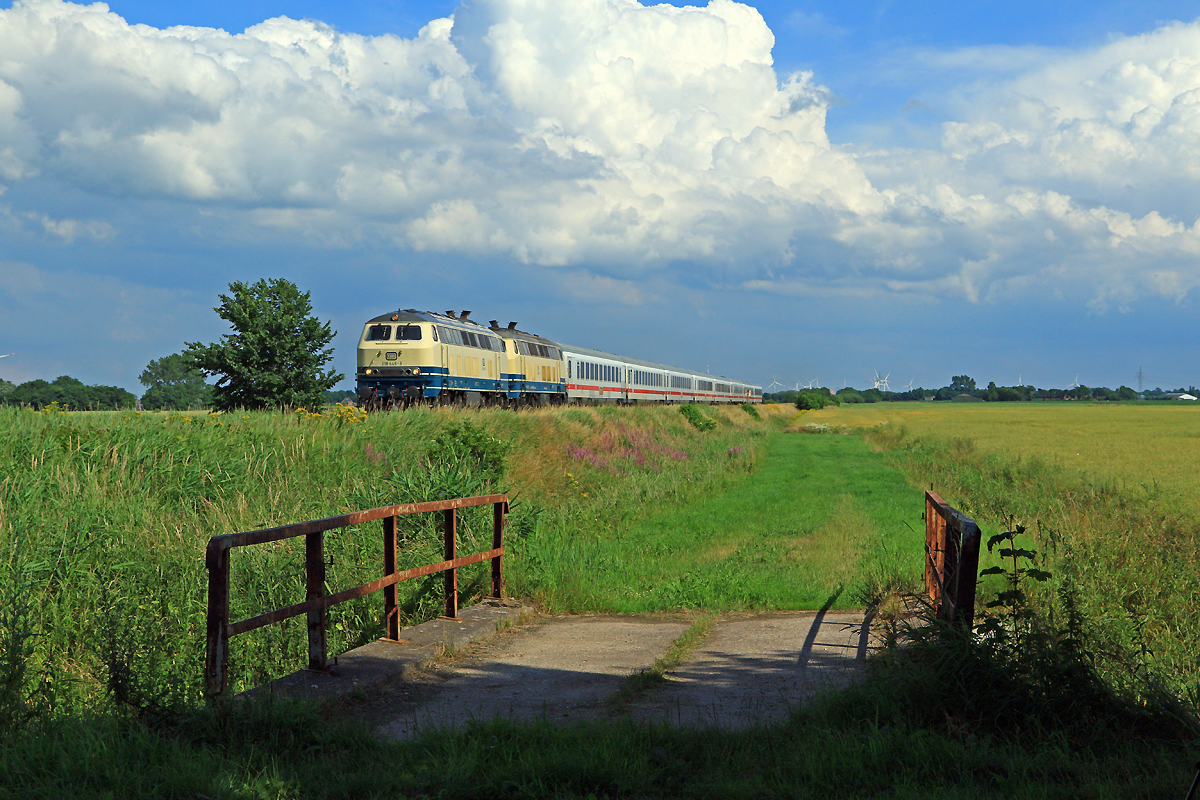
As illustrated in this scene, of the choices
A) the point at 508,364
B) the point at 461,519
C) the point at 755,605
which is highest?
the point at 508,364

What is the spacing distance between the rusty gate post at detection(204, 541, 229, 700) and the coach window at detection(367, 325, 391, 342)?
2232cm

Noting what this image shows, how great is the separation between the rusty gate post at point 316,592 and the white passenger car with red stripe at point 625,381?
35.4 m

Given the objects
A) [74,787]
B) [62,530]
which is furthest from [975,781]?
[62,530]

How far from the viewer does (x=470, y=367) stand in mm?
29422

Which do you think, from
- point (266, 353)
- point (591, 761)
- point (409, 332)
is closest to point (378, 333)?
point (409, 332)

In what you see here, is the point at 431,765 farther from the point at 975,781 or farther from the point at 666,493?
the point at 666,493

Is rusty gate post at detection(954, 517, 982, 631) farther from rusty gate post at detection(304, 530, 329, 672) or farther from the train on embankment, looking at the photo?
the train on embankment

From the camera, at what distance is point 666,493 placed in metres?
20.7

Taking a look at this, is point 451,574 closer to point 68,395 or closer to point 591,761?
point 591,761

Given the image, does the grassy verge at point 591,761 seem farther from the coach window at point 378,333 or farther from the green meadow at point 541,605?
the coach window at point 378,333

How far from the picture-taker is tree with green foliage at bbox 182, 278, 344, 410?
38.0 metres

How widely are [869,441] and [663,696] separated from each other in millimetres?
46114

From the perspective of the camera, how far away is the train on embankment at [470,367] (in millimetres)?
25953

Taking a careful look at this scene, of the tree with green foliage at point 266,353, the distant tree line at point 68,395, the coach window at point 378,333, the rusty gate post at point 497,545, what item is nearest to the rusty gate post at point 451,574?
the rusty gate post at point 497,545
